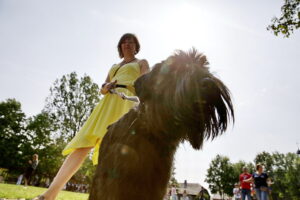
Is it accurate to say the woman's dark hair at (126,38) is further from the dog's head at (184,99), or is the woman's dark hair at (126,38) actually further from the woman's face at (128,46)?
the dog's head at (184,99)

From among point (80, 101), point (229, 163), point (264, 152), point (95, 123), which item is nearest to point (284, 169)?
point (264, 152)

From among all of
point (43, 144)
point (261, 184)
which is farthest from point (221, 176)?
point (261, 184)

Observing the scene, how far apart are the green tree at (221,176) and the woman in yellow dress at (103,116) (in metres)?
98.3

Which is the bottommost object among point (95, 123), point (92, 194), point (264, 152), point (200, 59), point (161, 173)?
point (92, 194)

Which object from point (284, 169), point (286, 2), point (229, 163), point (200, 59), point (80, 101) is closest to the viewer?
point (200, 59)

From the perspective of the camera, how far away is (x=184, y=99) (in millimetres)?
1849

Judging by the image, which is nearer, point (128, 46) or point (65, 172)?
point (65, 172)

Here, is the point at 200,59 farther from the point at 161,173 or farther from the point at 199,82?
the point at 161,173

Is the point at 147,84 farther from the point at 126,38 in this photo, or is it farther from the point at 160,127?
the point at 126,38

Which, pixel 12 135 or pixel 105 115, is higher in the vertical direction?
pixel 12 135

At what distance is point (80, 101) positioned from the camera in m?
33.5

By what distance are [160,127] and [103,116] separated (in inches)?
57.4

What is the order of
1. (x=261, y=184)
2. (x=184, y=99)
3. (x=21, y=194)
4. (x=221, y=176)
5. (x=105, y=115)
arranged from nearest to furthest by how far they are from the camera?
(x=184, y=99), (x=105, y=115), (x=21, y=194), (x=261, y=184), (x=221, y=176)

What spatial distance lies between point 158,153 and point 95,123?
147 cm
